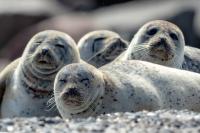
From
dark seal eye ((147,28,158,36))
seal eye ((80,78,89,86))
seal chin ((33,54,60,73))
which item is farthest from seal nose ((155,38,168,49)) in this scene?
seal eye ((80,78,89,86))

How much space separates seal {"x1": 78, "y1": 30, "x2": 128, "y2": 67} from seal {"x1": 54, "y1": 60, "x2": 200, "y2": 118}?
242 centimetres

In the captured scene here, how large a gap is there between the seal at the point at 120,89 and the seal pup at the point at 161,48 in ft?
3.52

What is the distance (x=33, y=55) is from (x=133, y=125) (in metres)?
4.08

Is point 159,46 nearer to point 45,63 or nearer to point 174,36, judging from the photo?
point 174,36

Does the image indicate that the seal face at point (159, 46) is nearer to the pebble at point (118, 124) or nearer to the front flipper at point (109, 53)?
the front flipper at point (109, 53)

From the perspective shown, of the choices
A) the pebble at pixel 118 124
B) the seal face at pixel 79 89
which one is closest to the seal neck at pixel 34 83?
the seal face at pixel 79 89

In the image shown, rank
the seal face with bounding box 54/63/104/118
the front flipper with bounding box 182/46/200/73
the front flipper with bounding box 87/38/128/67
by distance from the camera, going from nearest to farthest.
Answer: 1. the seal face with bounding box 54/63/104/118
2. the front flipper with bounding box 182/46/200/73
3. the front flipper with bounding box 87/38/128/67

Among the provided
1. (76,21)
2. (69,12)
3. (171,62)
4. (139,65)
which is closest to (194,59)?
(171,62)

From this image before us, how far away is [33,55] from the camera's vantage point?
13828 millimetres

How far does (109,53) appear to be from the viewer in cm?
1590

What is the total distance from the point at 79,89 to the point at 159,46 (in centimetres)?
253

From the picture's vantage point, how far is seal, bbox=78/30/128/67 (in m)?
15.9

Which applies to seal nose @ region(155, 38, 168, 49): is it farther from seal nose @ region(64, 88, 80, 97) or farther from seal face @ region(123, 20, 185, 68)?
seal nose @ region(64, 88, 80, 97)

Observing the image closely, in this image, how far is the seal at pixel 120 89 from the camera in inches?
487
